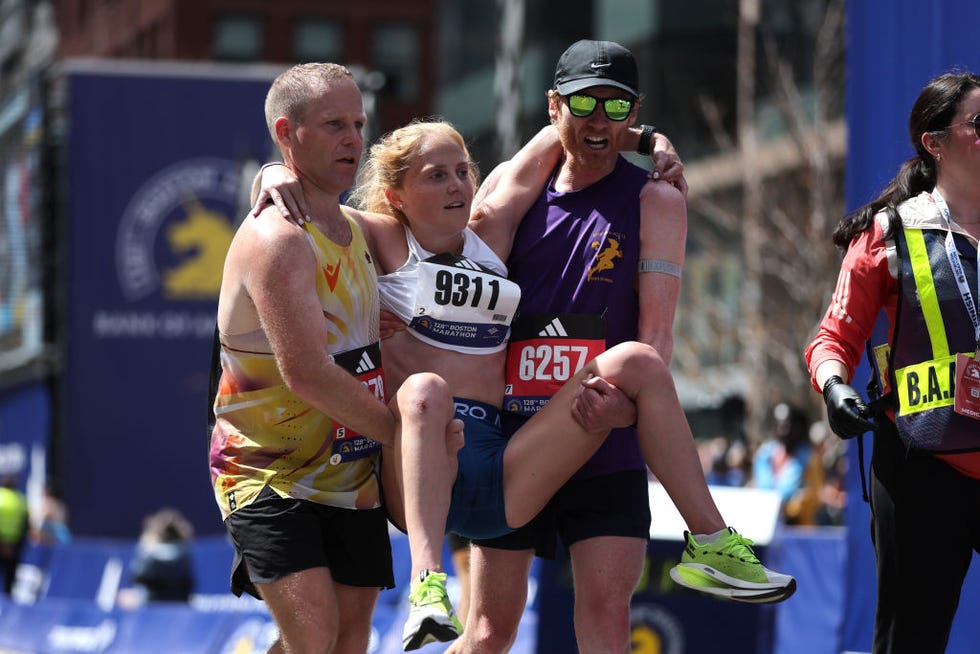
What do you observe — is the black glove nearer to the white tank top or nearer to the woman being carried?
the woman being carried

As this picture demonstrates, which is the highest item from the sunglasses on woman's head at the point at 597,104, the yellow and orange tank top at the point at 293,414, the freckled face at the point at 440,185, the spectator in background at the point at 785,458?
the sunglasses on woman's head at the point at 597,104

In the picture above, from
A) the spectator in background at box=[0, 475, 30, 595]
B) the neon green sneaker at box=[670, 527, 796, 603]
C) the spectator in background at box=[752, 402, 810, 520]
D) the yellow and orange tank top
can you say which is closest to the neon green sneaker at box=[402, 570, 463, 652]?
the yellow and orange tank top

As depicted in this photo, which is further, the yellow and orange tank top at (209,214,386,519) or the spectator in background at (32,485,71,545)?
the spectator in background at (32,485,71,545)

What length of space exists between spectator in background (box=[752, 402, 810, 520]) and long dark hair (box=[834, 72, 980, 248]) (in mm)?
6894

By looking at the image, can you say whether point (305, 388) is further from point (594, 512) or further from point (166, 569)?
point (166, 569)

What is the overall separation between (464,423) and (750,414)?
52.9 feet

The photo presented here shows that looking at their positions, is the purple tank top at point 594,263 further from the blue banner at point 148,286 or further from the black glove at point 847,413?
the blue banner at point 148,286

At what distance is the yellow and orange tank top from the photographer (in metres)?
5.27

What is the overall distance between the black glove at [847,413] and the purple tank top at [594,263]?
0.77 meters

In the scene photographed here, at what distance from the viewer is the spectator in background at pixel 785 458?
12570 mm

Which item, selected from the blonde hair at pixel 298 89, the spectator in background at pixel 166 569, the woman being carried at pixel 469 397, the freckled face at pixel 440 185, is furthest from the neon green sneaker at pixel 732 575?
the spectator in background at pixel 166 569

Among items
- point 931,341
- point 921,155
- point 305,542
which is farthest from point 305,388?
point 921,155

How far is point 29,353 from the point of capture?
23.8 m

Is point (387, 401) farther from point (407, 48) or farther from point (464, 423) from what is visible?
point (407, 48)
